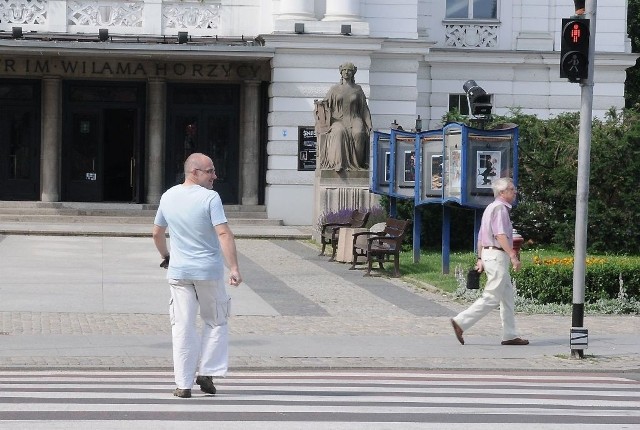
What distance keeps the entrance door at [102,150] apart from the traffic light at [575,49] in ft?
82.1

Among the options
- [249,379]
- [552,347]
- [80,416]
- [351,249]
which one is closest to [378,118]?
[351,249]

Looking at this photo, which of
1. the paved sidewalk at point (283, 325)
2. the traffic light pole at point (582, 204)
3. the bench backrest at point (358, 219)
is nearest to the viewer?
the paved sidewalk at point (283, 325)

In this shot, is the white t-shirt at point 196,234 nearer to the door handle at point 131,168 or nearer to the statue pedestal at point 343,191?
the statue pedestal at point 343,191

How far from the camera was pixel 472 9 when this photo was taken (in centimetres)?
4097

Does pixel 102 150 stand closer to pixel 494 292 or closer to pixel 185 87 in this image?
pixel 185 87

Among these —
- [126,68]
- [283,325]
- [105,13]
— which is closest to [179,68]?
[126,68]

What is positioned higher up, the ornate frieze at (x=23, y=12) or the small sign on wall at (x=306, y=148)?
the ornate frieze at (x=23, y=12)

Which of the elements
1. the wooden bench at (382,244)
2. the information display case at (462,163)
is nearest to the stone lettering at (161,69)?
the information display case at (462,163)

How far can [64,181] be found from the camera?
1529 inches

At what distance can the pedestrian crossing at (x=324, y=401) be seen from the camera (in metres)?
10.4

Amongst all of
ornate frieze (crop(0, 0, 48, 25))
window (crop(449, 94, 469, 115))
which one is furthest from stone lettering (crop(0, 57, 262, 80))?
window (crop(449, 94, 469, 115))

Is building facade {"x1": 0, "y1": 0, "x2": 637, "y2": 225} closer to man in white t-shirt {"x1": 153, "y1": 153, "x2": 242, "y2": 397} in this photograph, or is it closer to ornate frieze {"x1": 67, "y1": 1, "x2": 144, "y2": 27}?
ornate frieze {"x1": 67, "y1": 1, "x2": 144, "y2": 27}

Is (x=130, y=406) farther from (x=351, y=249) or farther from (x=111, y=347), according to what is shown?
(x=351, y=249)

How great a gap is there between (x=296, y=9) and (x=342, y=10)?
122 cm
